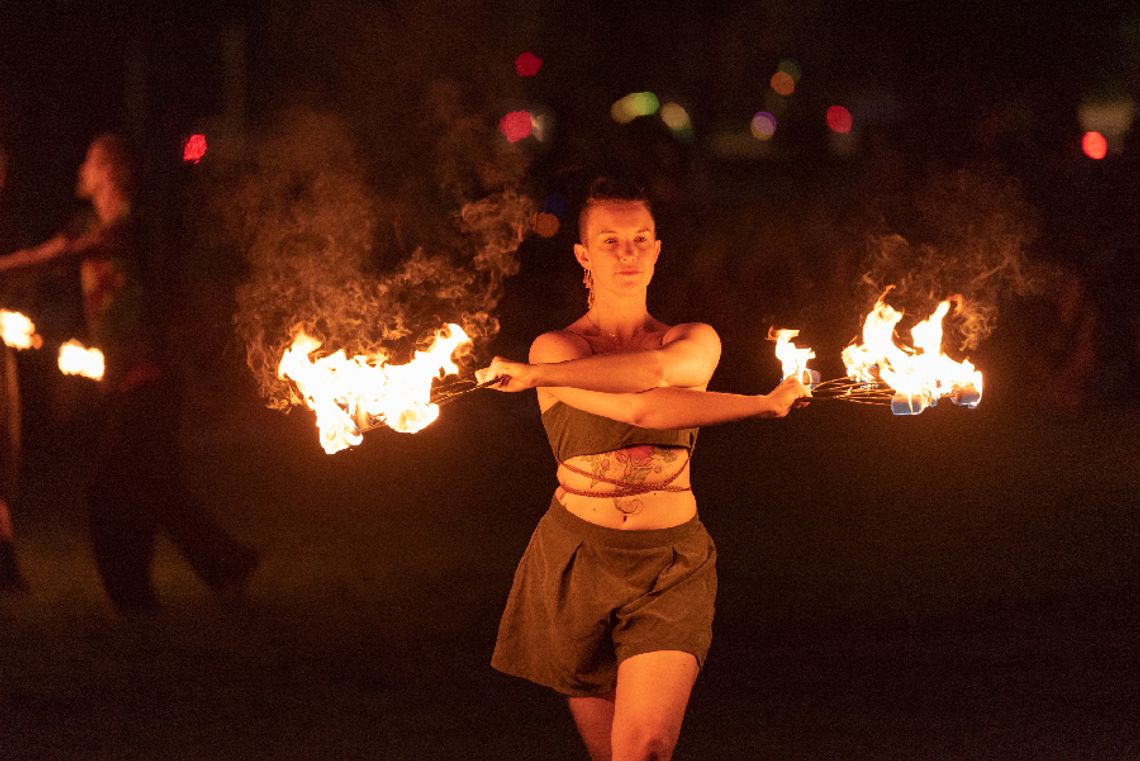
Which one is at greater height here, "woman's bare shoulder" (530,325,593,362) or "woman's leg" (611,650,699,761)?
"woman's bare shoulder" (530,325,593,362)

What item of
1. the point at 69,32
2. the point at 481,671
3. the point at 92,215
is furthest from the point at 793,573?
the point at 69,32

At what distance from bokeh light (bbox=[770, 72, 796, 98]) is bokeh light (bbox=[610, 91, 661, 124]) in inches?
101

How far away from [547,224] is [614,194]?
6.87 m

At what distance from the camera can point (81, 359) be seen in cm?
722

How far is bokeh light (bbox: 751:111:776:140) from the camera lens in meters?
15.2

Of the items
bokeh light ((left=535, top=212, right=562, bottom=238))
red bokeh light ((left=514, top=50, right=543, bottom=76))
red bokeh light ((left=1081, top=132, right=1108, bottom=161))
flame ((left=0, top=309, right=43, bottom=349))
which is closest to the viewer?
flame ((left=0, top=309, right=43, bottom=349))

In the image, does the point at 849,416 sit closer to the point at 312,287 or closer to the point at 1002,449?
the point at 1002,449

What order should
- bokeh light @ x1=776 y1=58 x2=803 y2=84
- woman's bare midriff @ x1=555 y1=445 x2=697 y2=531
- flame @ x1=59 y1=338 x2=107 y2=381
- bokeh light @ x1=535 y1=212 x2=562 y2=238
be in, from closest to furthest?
woman's bare midriff @ x1=555 y1=445 x2=697 y2=531 < flame @ x1=59 y1=338 x2=107 y2=381 < bokeh light @ x1=535 y1=212 x2=562 y2=238 < bokeh light @ x1=776 y1=58 x2=803 y2=84

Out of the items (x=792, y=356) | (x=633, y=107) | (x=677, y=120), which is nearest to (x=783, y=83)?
(x=677, y=120)

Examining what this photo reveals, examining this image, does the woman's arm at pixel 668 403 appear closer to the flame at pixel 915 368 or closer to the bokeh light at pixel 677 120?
the flame at pixel 915 368

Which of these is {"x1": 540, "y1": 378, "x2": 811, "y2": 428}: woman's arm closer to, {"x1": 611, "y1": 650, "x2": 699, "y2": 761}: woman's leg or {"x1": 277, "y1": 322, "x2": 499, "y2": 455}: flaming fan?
{"x1": 277, "y1": 322, "x2": 499, "y2": 455}: flaming fan

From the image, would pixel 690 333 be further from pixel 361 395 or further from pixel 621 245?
pixel 361 395

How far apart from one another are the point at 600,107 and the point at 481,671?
5797mm

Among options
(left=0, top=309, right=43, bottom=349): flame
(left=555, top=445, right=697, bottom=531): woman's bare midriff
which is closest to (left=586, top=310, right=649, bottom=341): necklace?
(left=555, top=445, right=697, bottom=531): woman's bare midriff
